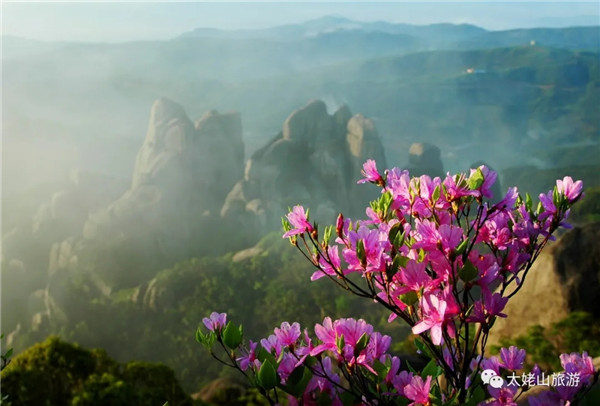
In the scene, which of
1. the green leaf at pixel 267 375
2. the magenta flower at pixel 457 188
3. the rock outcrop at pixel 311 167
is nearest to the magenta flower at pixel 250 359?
the green leaf at pixel 267 375

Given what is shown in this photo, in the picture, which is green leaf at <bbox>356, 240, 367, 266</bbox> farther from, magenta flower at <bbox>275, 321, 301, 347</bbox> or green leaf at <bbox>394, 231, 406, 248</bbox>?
magenta flower at <bbox>275, 321, 301, 347</bbox>

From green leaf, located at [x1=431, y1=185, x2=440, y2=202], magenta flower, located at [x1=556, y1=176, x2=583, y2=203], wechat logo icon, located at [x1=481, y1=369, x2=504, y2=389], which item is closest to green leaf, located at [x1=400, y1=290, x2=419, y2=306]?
green leaf, located at [x1=431, y1=185, x2=440, y2=202]

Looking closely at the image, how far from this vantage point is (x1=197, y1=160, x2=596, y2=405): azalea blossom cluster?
1.55 meters

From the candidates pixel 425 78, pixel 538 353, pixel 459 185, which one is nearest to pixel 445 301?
pixel 459 185

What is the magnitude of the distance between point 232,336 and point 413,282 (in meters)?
0.60

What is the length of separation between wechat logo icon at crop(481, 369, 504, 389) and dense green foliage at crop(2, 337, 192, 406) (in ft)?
31.1

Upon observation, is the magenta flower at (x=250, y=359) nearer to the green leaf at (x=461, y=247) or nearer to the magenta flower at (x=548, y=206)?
the green leaf at (x=461, y=247)

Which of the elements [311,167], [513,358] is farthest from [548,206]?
[311,167]

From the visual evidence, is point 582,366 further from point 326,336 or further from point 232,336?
point 232,336

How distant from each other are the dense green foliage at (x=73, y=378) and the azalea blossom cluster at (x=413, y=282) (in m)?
9.34

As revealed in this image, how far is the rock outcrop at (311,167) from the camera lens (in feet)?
145

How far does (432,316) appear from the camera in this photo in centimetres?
148

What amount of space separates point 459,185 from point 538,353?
9131 millimetres

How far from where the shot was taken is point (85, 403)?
983 centimetres
